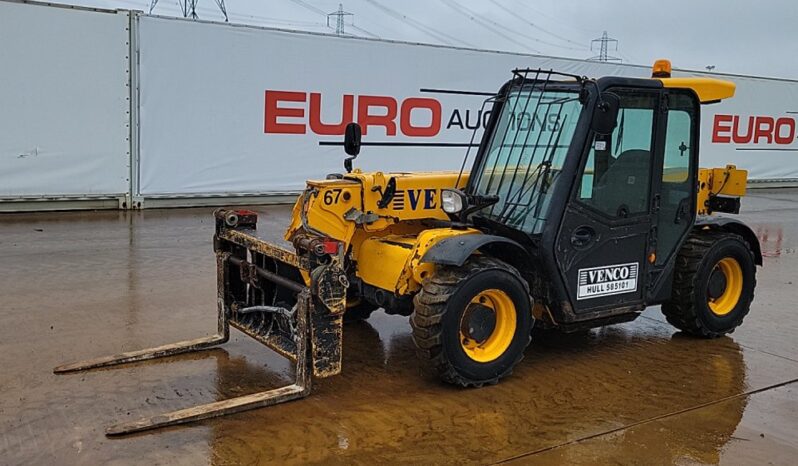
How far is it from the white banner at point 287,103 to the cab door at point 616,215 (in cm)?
832

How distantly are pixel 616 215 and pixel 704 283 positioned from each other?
41.4 inches

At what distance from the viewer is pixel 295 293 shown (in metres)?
4.84

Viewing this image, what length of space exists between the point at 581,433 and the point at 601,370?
108 cm

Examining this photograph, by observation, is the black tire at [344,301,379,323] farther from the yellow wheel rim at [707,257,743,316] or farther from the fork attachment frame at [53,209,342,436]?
the yellow wheel rim at [707,257,743,316]

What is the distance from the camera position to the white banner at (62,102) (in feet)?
35.1

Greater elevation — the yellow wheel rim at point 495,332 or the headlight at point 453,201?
the headlight at point 453,201

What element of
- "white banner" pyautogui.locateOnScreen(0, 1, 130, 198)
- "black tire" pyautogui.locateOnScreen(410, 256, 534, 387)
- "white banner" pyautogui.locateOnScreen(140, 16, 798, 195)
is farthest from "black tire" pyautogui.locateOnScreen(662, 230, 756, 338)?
"white banner" pyautogui.locateOnScreen(0, 1, 130, 198)

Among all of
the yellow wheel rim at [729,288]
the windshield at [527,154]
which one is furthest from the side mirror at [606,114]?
the yellow wheel rim at [729,288]

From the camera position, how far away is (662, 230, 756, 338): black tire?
5.68 metres

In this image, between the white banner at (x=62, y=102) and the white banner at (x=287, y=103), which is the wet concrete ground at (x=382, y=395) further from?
the white banner at (x=287, y=103)

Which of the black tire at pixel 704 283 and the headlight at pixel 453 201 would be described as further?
the black tire at pixel 704 283

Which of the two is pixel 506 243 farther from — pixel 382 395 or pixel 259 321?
pixel 259 321

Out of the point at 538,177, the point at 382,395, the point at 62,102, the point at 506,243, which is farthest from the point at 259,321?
the point at 62,102

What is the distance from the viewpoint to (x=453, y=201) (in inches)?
195
